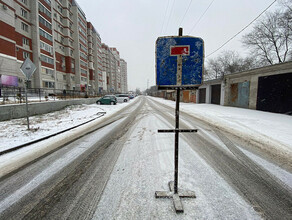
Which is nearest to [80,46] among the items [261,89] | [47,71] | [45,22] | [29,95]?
[45,22]

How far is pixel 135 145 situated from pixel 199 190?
2678 mm

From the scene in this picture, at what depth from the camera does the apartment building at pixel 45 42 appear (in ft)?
67.7

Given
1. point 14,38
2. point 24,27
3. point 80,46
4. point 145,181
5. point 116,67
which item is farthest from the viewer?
point 116,67

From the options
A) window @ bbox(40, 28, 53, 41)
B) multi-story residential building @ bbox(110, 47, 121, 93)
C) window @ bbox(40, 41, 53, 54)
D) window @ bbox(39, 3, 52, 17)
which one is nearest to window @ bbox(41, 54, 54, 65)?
window @ bbox(40, 41, 53, 54)

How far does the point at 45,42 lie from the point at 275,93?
40.2 meters

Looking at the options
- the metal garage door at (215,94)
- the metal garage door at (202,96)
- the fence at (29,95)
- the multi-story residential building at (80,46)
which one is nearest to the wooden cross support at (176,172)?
the fence at (29,95)

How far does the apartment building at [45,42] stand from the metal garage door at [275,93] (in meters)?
31.4

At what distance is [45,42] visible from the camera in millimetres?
29250

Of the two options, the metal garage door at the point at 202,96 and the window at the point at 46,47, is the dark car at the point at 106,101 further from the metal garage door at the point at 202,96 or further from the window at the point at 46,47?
the window at the point at 46,47

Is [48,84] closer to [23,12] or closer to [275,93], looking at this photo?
[23,12]

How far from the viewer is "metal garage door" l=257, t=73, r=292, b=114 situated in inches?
A: 446

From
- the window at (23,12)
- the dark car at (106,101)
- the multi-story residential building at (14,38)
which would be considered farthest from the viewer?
the window at (23,12)

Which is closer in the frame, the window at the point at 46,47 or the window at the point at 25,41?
the window at the point at 25,41

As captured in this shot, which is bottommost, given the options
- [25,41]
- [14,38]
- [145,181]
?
[145,181]
